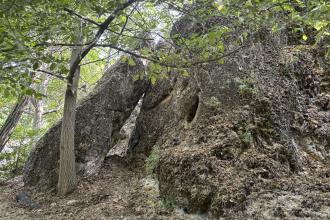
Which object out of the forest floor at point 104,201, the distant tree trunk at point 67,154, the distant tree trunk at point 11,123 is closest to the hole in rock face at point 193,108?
the forest floor at point 104,201

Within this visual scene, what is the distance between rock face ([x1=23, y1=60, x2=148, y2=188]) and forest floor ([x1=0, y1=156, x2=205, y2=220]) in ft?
1.40

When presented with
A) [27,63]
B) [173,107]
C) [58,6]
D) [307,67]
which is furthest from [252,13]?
[173,107]

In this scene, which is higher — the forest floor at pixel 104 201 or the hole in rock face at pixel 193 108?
the hole in rock face at pixel 193 108

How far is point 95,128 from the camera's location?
7.37 meters

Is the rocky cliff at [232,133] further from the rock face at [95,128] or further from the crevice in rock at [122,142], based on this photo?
the crevice in rock at [122,142]

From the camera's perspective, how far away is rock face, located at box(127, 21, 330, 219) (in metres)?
4.12

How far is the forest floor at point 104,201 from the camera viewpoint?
491 centimetres

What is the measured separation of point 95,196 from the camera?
5961mm

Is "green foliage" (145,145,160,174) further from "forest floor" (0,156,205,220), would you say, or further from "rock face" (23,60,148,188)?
"rock face" (23,60,148,188)

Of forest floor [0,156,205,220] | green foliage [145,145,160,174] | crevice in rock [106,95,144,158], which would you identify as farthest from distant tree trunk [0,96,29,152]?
green foliage [145,145,160,174]

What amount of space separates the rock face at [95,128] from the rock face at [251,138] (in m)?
1.01

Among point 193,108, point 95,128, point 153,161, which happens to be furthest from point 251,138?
point 95,128

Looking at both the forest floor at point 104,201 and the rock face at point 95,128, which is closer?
the forest floor at point 104,201

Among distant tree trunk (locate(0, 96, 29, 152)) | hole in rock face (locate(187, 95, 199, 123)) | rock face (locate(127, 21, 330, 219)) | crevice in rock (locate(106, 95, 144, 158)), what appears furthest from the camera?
distant tree trunk (locate(0, 96, 29, 152))
